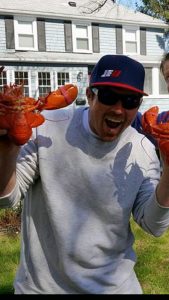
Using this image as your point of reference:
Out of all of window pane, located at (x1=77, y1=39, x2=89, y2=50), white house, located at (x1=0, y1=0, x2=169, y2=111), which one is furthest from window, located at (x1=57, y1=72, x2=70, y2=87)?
window pane, located at (x1=77, y1=39, x2=89, y2=50)

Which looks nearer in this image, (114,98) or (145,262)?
(114,98)

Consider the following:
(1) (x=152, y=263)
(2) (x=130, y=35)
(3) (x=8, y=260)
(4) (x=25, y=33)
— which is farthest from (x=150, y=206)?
(2) (x=130, y=35)

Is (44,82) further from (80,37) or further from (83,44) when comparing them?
(80,37)

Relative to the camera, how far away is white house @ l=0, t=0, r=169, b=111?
71.5 feet

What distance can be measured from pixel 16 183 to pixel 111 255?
519mm

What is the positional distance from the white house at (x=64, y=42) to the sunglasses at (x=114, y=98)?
61.9 ft

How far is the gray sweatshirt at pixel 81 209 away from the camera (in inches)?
76.0

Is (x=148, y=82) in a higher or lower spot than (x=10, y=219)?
higher

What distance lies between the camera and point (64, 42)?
76.3ft

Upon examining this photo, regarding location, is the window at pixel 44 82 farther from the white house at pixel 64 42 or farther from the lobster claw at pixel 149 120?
the lobster claw at pixel 149 120

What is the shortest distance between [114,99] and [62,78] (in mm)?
21443

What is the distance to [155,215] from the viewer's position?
1.89 meters

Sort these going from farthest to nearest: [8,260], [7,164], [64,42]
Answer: [64,42], [8,260], [7,164]
